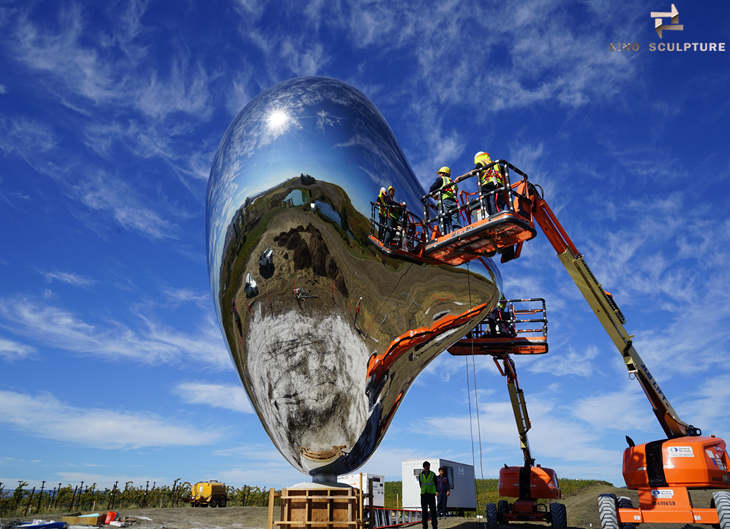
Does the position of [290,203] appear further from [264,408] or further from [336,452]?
[336,452]

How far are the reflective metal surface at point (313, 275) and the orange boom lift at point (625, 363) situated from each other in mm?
687

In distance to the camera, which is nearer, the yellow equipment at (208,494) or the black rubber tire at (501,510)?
the black rubber tire at (501,510)

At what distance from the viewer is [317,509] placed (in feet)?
23.7

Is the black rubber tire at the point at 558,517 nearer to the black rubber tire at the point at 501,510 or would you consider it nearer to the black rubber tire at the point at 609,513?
Answer: the black rubber tire at the point at 501,510

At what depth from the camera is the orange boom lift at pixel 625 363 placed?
26.0ft

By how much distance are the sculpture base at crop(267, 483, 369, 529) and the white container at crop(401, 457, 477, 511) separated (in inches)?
891

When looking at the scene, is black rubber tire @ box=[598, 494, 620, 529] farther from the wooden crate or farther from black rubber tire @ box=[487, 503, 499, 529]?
the wooden crate

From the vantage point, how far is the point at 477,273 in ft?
27.6

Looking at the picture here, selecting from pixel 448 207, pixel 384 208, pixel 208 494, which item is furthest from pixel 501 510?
pixel 208 494

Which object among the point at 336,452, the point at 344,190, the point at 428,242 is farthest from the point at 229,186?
the point at 336,452

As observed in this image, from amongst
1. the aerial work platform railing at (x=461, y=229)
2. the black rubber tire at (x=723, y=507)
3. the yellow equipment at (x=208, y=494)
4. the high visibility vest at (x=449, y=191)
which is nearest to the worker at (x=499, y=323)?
the black rubber tire at (x=723, y=507)

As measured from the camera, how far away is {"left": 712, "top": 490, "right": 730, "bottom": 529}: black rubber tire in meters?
10.6

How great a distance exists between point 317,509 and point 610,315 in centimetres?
955

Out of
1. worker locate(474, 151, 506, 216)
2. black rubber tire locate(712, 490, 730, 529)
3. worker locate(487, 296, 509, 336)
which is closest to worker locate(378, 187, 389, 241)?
worker locate(474, 151, 506, 216)
